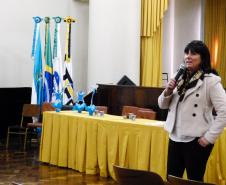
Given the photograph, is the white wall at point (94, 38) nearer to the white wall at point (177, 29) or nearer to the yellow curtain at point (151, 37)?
the yellow curtain at point (151, 37)

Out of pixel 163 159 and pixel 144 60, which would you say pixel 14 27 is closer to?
pixel 144 60

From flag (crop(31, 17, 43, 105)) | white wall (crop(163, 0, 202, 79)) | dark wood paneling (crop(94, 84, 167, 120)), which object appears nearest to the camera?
dark wood paneling (crop(94, 84, 167, 120))

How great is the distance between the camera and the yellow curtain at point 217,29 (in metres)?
12.9

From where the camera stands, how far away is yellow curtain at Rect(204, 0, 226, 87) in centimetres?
1295

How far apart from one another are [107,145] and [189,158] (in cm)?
260

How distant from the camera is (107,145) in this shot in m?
5.40

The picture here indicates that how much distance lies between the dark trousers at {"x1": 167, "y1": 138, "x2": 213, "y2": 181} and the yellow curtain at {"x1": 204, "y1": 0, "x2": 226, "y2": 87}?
10.4 meters

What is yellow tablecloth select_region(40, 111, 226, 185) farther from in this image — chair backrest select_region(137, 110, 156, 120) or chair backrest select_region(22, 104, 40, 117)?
chair backrest select_region(22, 104, 40, 117)

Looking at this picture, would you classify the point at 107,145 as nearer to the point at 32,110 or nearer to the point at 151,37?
the point at 32,110

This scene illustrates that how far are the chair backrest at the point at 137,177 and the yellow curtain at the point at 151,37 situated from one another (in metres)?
7.68

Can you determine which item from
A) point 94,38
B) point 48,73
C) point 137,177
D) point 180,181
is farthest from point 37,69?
point 180,181

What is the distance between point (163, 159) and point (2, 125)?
460 centimetres

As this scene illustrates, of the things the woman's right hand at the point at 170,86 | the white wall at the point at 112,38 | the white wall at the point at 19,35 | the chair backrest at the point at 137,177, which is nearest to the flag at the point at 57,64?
the white wall at the point at 19,35

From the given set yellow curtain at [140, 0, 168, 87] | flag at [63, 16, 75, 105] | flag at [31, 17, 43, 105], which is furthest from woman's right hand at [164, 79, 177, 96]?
yellow curtain at [140, 0, 168, 87]
